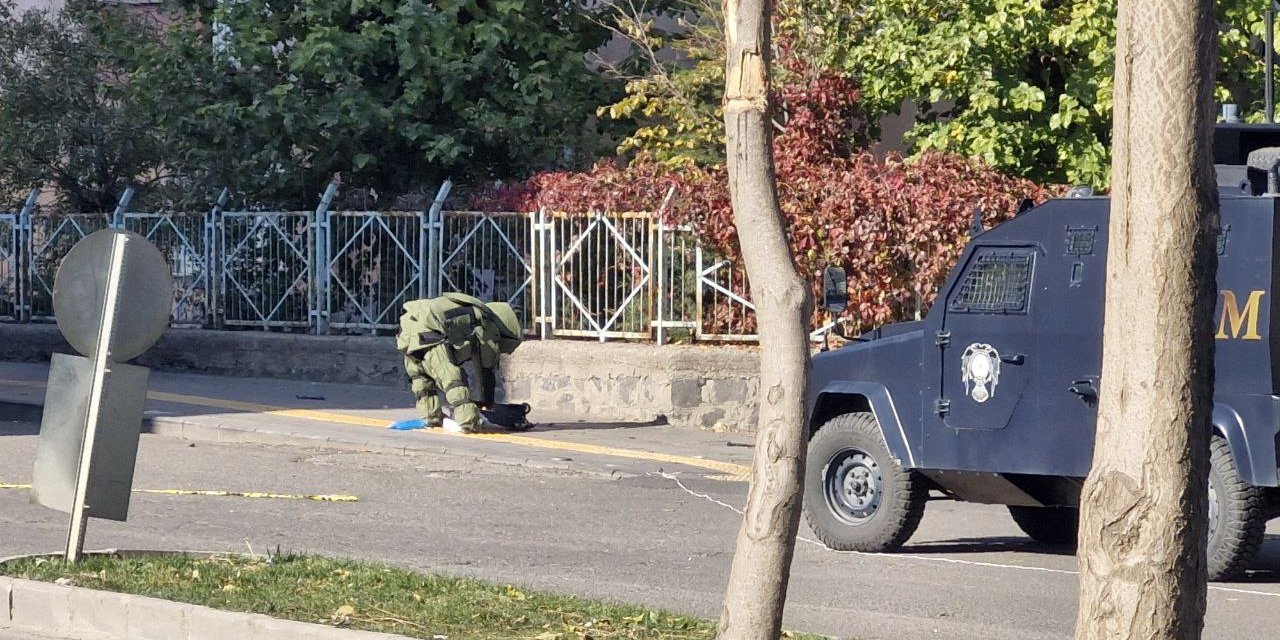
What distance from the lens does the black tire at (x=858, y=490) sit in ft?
32.7

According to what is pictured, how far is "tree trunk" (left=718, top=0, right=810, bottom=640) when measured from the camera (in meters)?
5.92

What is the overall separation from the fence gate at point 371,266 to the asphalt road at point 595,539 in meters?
4.61

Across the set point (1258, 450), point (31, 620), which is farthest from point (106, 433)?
point (1258, 450)

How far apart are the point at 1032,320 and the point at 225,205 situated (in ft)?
40.8

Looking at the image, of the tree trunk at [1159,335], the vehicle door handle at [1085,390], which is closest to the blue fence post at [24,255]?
the vehicle door handle at [1085,390]

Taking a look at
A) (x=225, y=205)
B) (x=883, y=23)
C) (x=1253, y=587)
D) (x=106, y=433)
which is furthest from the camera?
(x=225, y=205)

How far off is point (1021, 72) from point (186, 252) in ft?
31.0

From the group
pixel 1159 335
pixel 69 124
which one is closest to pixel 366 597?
pixel 1159 335

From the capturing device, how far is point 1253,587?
9.20 meters

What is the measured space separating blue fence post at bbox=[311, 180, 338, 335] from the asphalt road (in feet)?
16.6

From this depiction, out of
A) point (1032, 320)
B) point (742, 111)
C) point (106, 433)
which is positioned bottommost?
point (106, 433)

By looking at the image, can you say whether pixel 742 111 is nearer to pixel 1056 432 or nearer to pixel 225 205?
pixel 1056 432

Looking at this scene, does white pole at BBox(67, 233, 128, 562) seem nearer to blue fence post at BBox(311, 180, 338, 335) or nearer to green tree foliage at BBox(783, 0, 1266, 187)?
green tree foliage at BBox(783, 0, 1266, 187)

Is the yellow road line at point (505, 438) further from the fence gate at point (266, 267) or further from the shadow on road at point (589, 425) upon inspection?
the fence gate at point (266, 267)
